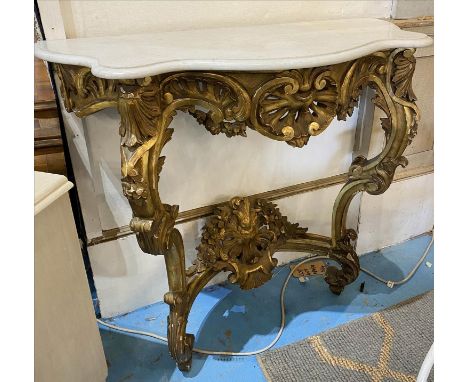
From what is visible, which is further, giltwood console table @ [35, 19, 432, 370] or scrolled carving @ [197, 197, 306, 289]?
scrolled carving @ [197, 197, 306, 289]

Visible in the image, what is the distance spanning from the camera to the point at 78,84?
83 centimetres

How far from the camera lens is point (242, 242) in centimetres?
120

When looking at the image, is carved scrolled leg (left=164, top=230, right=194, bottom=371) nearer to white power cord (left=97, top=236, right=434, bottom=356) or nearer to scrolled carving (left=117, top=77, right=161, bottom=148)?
white power cord (left=97, top=236, right=434, bottom=356)

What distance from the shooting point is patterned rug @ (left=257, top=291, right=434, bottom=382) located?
1.11m

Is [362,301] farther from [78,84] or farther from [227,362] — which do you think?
[78,84]

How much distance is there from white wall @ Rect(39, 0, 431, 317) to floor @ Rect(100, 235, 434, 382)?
14cm

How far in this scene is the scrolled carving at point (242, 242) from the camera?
1181mm

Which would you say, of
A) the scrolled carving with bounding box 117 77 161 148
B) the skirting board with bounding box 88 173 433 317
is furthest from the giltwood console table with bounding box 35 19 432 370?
the skirting board with bounding box 88 173 433 317

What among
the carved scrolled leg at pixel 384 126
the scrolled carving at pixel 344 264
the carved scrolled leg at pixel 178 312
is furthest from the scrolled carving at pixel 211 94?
the scrolled carving at pixel 344 264

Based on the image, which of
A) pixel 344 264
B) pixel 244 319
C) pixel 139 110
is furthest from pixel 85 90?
pixel 344 264

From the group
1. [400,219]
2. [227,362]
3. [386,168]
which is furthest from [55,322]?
[400,219]

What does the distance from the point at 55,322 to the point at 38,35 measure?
0.67m

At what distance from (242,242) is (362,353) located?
18.7 inches

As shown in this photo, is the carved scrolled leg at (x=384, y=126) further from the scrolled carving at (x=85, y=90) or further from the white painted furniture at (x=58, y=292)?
the white painted furniture at (x=58, y=292)
